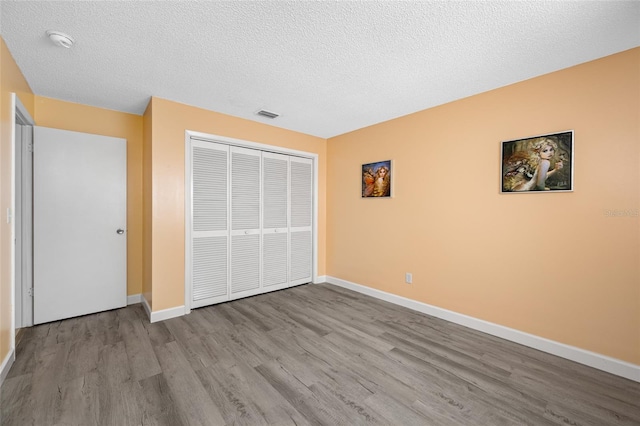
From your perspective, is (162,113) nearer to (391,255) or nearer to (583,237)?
(391,255)

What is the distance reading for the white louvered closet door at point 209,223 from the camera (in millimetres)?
3408

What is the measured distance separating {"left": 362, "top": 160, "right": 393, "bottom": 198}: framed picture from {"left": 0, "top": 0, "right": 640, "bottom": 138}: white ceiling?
3.28 feet

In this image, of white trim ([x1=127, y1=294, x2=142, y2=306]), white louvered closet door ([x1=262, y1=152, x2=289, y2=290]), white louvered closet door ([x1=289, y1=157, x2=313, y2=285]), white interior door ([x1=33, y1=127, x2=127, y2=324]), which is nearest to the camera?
white interior door ([x1=33, y1=127, x2=127, y2=324])

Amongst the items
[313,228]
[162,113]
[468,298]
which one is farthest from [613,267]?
[162,113]

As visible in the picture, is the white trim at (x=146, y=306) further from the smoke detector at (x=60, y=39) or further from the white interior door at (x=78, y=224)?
the smoke detector at (x=60, y=39)

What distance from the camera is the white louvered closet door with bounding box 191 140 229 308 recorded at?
3.41 meters

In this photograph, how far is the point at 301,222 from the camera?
Result: 4566mm

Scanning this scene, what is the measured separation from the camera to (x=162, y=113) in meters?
3.10

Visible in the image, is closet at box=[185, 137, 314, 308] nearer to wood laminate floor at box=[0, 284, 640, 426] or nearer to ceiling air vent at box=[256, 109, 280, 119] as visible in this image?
ceiling air vent at box=[256, 109, 280, 119]

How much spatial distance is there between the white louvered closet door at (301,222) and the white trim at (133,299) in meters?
2.12

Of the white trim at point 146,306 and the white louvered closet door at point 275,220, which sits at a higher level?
the white louvered closet door at point 275,220

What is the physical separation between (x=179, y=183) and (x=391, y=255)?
2.94 metres

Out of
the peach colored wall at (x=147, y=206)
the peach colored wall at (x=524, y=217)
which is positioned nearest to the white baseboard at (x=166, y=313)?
the peach colored wall at (x=147, y=206)

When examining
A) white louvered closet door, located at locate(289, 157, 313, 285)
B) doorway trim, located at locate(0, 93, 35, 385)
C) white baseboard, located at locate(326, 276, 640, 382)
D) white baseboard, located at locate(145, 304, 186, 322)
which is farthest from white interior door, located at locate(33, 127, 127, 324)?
white baseboard, located at locate(326, 276, 640, 382)
